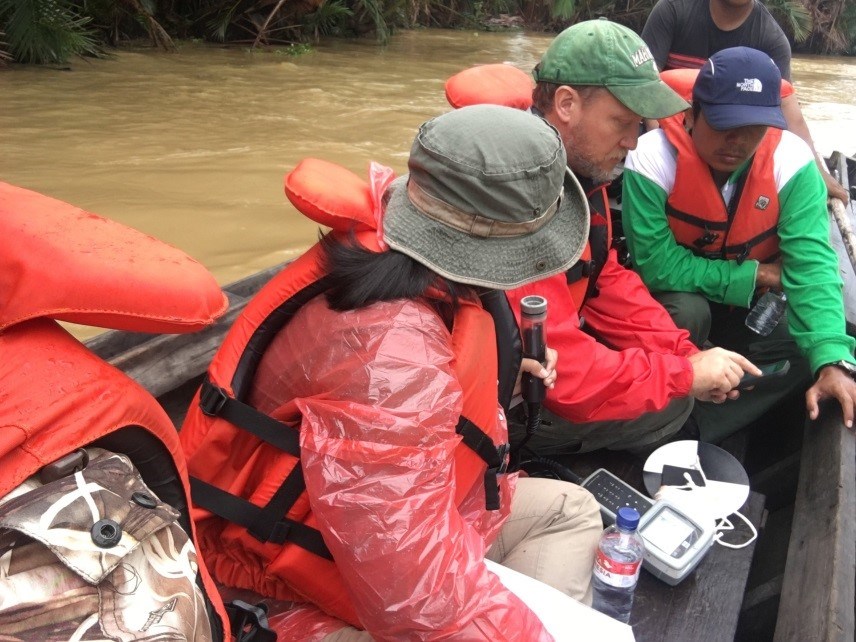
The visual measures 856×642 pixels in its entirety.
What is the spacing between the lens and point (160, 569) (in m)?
→ 0.92

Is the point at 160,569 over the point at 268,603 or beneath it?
over

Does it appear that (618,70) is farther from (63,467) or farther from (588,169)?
(63,467)

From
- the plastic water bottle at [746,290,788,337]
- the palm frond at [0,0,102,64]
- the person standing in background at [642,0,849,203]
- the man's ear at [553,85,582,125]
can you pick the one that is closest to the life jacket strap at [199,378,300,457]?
the man's ear at [553,85,582,125]

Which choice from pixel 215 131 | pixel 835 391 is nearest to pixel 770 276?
pixel 835 391

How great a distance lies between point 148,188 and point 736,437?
13.9 ft

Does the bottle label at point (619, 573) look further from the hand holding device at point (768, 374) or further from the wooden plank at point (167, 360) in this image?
the wooden plank at point (167, 360)

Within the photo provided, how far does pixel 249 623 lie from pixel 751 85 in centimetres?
224

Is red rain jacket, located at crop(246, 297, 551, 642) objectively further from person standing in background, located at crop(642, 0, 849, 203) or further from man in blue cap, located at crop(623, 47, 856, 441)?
person standing in background, located at crop(642, 0, 849, 203)

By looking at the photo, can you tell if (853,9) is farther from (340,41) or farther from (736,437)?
(736,437)

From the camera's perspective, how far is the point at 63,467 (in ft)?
2.93

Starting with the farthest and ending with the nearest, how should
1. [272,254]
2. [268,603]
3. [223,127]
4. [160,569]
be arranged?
[223,127]
[272,254]
[268,603]
[160,569]

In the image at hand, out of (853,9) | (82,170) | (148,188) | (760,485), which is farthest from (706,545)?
(853,9)

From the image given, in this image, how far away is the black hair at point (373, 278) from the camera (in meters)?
1.28

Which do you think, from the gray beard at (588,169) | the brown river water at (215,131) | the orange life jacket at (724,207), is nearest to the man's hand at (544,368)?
the gray beard at (588,169)
